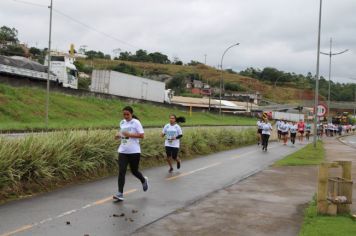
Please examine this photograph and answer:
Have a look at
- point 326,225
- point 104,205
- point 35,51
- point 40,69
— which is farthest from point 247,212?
point 35,51

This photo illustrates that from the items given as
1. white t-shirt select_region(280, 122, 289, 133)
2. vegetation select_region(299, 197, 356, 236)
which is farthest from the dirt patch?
white t-shirt select_region(280, 122, 289, 133)

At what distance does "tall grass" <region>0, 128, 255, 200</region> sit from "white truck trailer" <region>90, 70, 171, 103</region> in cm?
3552

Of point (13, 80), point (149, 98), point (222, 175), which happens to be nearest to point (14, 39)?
point (149, 98)

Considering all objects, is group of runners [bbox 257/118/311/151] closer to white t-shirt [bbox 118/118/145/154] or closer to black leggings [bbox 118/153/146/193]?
black leggings [bbox 118/153/146/193]

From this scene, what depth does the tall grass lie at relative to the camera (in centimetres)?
1006

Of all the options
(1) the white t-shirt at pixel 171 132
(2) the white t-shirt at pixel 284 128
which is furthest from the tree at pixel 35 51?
(1) the white t-shirt at pixel 171 132

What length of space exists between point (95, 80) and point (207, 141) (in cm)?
3154

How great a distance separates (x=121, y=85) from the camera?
53.2 metres

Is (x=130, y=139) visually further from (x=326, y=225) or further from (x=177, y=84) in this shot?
(x=177, y=84)

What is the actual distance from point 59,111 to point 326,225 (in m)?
31.5

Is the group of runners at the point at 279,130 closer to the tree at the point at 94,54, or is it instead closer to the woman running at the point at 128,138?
the woman running at the point at 128,138

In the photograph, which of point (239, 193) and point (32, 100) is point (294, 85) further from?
point (239, 193)

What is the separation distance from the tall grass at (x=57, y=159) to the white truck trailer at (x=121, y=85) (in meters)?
35.5

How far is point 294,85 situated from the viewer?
615 ft
